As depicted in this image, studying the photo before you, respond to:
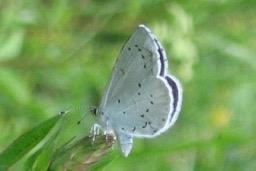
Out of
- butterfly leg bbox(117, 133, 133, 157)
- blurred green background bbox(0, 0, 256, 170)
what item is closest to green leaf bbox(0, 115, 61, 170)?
butterfly leg bbox(117, 133, 133, 157)

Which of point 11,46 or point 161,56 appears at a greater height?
point 11,46

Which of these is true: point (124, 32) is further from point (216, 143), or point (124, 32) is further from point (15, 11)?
point (216, 143)

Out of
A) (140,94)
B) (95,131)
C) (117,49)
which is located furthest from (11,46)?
(95,131)

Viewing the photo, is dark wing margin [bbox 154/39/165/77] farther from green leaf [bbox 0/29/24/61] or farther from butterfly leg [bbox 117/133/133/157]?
green leaf [bbox 0/29/24/61]

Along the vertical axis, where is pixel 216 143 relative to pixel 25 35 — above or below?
below

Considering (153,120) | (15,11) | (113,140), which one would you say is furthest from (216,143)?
(15,11)

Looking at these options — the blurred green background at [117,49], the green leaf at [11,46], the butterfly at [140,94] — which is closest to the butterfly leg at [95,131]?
the butterfly at [140,94]

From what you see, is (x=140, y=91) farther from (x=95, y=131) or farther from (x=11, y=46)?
(x=11, y=46)

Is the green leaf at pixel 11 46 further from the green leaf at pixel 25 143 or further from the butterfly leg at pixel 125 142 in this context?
the green leaf at pixel 25 143
